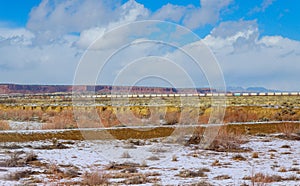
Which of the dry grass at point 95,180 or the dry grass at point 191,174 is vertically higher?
the dry grass at point 95,180

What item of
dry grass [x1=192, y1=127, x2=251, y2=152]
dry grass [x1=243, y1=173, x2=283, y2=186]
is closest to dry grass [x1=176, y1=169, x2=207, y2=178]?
dry grass [x1=243, y1=173, x2=283, y2=186]

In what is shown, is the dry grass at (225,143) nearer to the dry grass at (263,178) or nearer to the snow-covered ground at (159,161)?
the snow-covered ground at (159,161)

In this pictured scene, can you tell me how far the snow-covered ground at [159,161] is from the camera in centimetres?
1146

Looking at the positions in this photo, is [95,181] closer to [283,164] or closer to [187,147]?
[283,164]

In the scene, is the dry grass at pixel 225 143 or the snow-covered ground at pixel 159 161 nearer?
the snow-covered ground at pixel 159 161

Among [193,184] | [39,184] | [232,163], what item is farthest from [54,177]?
[232,163]

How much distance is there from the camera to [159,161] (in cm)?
1466

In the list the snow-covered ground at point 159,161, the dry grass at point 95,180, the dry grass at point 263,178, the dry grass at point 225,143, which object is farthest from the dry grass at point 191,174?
the dry grass at point 225,143

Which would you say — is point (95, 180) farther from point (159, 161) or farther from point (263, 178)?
point (159, 161)

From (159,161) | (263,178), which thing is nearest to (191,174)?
(263,178)

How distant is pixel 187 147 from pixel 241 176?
240 inches

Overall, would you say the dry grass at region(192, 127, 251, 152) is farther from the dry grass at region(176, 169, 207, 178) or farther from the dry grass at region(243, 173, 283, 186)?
the dry grass at region(243, 173, 283, 186)

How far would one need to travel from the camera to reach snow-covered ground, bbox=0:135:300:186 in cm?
1146

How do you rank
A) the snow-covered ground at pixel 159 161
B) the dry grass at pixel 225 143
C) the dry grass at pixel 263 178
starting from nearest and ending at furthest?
the dry grass at pixel 263 178
the snow-covered ground at pixel 159 161
the dry grass at pixel 225 143
